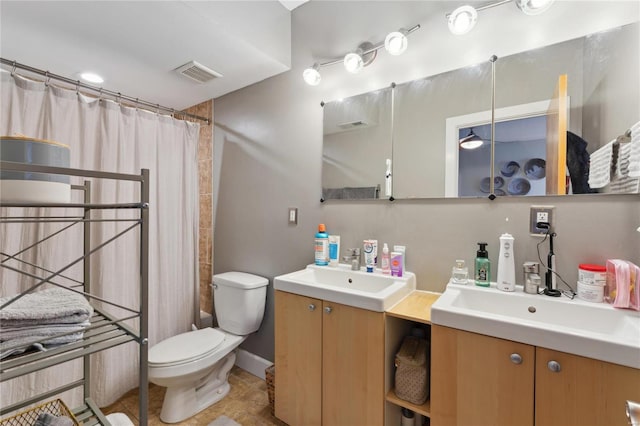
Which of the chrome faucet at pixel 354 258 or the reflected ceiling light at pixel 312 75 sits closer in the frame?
the chrome faucet at pixel 354 258

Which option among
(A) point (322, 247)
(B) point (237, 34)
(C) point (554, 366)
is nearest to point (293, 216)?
(A) point (322, 247)

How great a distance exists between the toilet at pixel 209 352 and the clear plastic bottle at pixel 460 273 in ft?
4.06

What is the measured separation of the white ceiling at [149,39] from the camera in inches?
52.7

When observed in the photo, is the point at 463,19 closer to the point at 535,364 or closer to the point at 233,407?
the point at 535,364

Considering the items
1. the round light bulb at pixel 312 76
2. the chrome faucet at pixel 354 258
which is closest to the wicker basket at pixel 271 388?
the chrome faucet at pixel 354 258

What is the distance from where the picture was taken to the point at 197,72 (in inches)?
74.6

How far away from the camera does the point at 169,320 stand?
210 cm

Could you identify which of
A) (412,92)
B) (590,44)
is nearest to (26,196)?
(412,92)

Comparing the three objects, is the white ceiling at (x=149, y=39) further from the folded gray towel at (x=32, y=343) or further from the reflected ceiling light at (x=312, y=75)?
the folded gray towel at (x=32, y=343)

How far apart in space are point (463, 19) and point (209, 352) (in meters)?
2.16

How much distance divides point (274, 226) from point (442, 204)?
3.74ft

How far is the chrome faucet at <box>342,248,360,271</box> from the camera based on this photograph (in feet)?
5.33

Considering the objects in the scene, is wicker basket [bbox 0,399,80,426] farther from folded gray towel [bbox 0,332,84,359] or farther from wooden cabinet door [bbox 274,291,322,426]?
wooden cabinet door [bbox 274,291,322,426]

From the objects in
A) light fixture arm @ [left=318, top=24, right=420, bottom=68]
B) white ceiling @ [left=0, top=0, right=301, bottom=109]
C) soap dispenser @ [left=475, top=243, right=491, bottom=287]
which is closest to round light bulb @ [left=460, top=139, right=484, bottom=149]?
soap dispenser @ [left=475, top=243, right=491, bottom=287]
